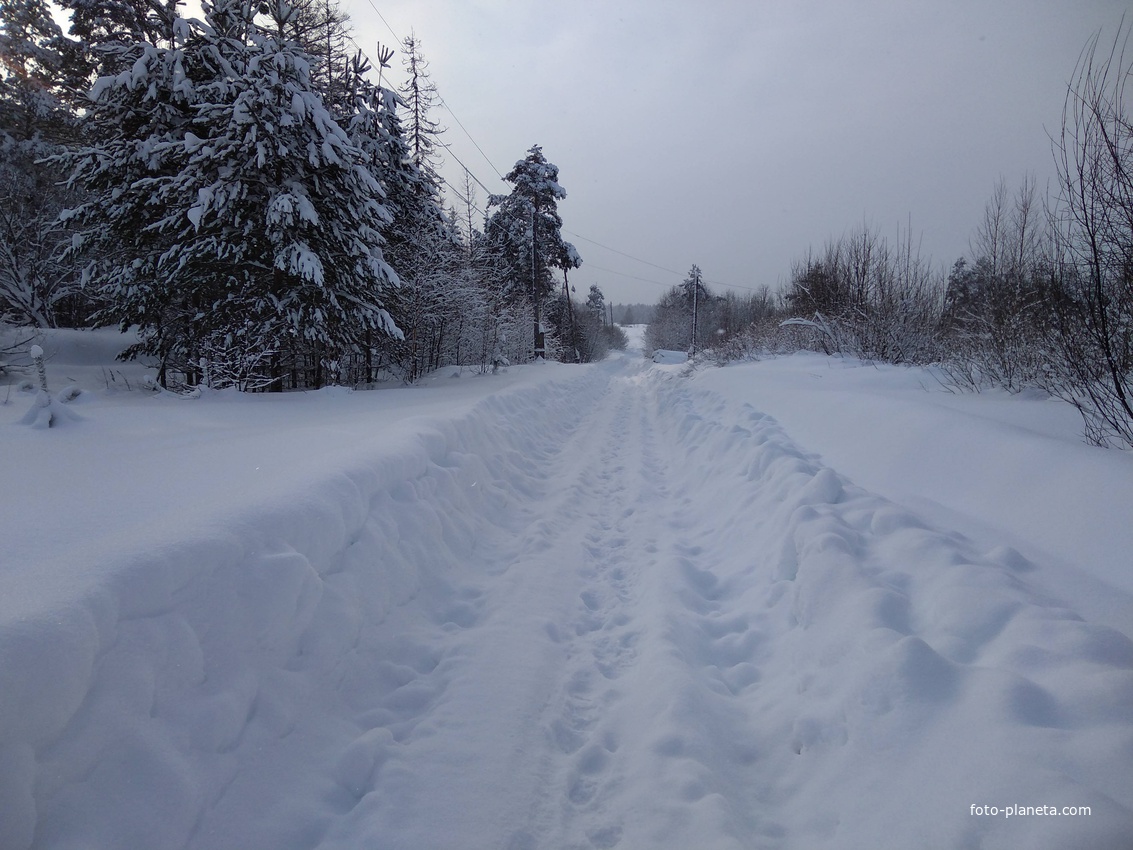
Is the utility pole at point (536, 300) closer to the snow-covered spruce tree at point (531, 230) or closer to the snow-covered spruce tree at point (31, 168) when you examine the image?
the snow-covered spruce tree at point (531, 230)

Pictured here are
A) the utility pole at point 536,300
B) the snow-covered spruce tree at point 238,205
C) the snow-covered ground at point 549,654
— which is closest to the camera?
the snow-covered ground at point 549,654

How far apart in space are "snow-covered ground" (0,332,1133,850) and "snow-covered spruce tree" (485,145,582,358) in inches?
923

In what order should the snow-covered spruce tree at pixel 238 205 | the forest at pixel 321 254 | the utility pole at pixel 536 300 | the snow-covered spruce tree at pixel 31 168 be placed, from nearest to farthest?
1. the forest at pixel 321 254
2. the snow-covered spruce tree at pixel 238 205
3. the snow-covered spruce tree at pixel 31 168
4. the utility pole at pixel 536 300

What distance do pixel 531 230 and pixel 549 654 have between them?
92.7 ft

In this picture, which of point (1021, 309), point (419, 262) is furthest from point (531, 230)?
point (1021, 309)

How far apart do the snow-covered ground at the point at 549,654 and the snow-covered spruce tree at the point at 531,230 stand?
23.4 m

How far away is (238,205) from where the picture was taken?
8.64 meters

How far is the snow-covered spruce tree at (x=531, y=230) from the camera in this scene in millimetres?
27594

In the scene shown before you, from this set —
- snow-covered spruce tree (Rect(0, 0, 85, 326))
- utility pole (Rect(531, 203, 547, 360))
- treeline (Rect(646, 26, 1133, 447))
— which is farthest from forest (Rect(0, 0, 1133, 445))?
utility pole (Rect(531, 203, 547, 360))

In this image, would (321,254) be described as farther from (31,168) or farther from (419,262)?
(31,168)

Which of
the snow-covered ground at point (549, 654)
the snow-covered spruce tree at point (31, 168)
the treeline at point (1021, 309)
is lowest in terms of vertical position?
the snow-covered ground at point (549, 654)

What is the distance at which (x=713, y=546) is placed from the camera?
13.8 feet

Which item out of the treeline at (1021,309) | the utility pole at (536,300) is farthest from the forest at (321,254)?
the utility pole at (536,300)

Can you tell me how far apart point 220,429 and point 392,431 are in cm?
195
